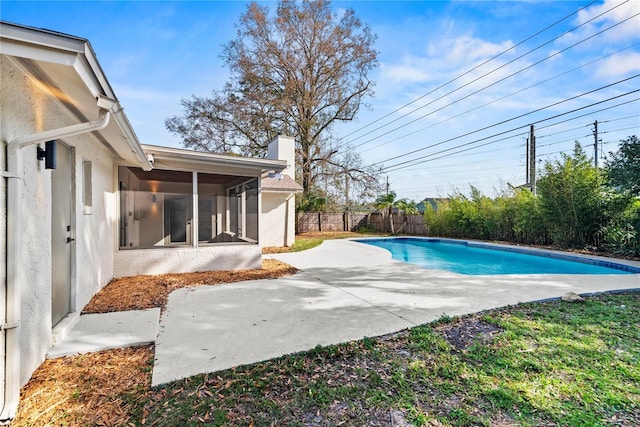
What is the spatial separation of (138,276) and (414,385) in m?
5.95

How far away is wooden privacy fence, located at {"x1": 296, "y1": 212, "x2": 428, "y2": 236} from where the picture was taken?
18156mm

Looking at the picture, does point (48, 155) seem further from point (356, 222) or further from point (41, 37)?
point (356, 222)

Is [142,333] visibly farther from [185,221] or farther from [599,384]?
[599,384]

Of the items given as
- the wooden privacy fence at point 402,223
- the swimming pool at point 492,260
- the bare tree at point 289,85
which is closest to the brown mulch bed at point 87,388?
the swimming pool at point 492,260

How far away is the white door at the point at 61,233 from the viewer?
129 inches

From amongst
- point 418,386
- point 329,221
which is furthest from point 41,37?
point 329,221

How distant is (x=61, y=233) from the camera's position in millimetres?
3459

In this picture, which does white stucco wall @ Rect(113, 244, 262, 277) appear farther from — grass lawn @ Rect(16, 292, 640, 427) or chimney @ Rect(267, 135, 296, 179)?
chimney @ Rect(267, 135, 296, 179)

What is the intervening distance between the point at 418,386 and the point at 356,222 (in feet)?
Result: 61.1

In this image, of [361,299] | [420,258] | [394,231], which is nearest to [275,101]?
[394,231]

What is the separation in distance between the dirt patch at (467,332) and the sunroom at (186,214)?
499cm

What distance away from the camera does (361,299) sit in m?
4.84

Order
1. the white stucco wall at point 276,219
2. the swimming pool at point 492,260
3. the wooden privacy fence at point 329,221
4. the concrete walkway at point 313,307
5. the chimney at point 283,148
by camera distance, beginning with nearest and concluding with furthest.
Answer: the concrete walkway at point 313,307
the swimming pool at point 492,260
the white stucco wall at point 276,219
the chimney at point 283,148
the wooden privacy fence at point 329,221

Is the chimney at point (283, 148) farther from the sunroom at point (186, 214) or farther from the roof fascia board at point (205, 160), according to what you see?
the roof fascia board at point (205, 160)
